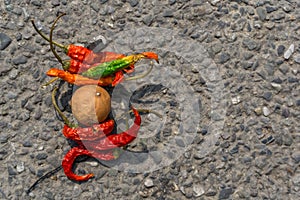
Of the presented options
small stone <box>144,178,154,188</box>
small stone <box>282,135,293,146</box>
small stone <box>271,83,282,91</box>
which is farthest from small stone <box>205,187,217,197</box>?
small stone <box>271,83,282,91</box>

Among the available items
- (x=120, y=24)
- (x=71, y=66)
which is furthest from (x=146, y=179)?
(x=120, y=24)

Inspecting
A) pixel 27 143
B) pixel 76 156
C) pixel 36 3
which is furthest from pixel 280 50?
pixel 27 143

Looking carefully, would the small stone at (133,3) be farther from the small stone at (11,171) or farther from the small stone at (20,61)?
the small stone at (11,171)

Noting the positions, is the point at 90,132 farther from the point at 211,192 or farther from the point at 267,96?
the point at 267,96

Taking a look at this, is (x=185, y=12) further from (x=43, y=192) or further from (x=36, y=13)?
(x=43, y=192)

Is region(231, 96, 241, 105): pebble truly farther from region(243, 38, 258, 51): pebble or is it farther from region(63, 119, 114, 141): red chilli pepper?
region(63, 119, 114, 141): red chilli pepper

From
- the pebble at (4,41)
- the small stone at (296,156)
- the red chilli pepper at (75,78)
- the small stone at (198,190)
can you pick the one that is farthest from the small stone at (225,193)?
the pebble at (4,41)
